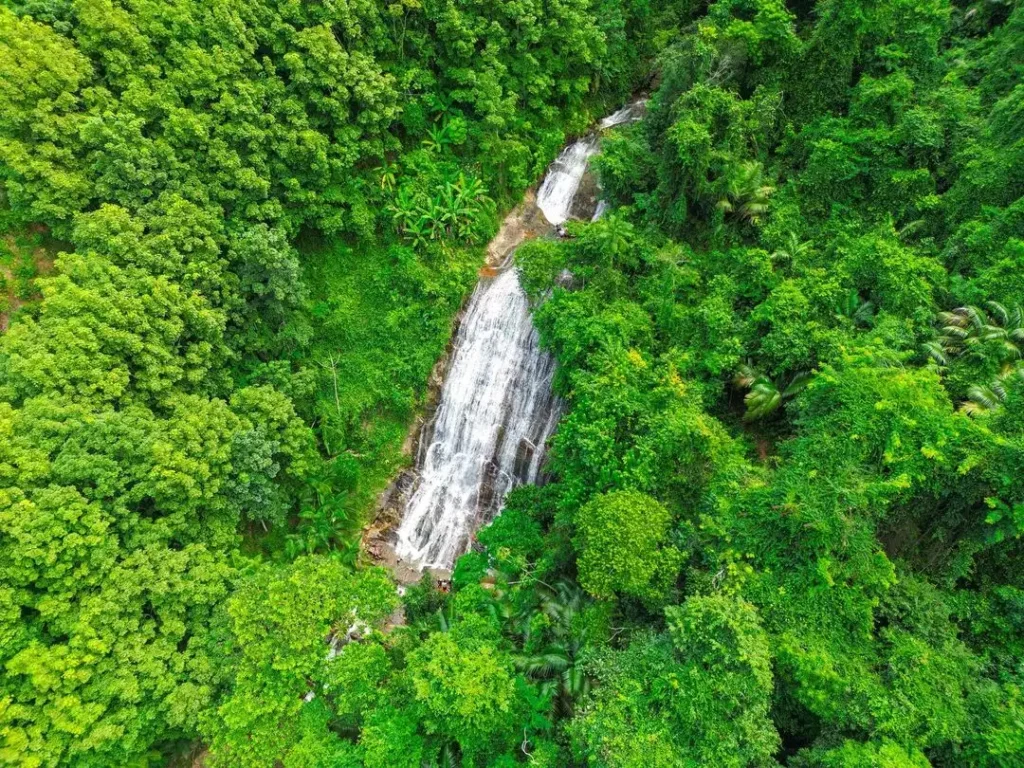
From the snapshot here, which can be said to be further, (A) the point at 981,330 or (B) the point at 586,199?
(B) the point at 586,199

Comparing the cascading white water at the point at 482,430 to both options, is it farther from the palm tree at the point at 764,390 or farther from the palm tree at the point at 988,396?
the palm tree at the point at 988,396

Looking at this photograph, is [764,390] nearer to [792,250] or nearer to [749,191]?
[792,250]

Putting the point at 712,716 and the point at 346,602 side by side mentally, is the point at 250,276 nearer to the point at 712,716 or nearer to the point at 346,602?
the point at 346,602

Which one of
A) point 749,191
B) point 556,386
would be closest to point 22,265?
point 556,386

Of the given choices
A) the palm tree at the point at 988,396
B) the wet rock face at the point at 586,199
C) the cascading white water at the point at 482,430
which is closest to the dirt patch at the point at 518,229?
the wet rock face at the point at 586,199

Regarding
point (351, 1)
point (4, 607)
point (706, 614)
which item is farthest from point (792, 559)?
point (351, 1)

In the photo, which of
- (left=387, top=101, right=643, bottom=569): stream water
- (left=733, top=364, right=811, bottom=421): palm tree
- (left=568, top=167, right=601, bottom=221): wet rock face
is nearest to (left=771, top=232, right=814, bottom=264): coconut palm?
(left=733, top=364, right=811, bottom=421): palm tree
